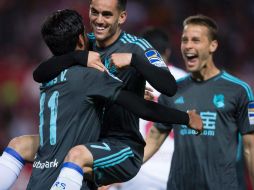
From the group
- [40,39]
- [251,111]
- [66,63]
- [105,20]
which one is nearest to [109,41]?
[105,20]

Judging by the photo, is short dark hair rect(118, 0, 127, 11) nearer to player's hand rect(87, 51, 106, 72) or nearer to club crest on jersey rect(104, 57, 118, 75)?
club crest on jersey rect(104, 57, 118, 75)

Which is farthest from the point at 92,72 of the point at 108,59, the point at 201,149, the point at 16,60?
the point at 16,60

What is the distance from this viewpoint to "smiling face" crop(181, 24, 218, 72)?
5.64 m

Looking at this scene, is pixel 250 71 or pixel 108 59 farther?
pixel 250 71

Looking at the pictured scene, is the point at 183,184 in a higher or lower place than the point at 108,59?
lower

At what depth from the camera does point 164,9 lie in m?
10.4

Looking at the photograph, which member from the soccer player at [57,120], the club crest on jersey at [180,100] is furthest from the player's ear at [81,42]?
the club crest on jersey at [180,100]

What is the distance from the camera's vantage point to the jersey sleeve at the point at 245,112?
17.3ft

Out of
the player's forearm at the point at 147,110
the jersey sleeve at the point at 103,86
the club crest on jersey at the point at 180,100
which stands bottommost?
the club crest on jersey at the point at 180,100

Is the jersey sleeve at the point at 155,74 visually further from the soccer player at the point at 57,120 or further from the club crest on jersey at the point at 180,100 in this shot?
the club crest on jersey at the point at 180,100

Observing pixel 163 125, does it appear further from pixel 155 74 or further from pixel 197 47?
pixel 155 74

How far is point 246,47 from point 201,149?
502 cm

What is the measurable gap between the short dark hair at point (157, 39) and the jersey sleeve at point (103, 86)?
7.55 feet

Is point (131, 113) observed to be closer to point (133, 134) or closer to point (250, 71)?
point (133, 134)
